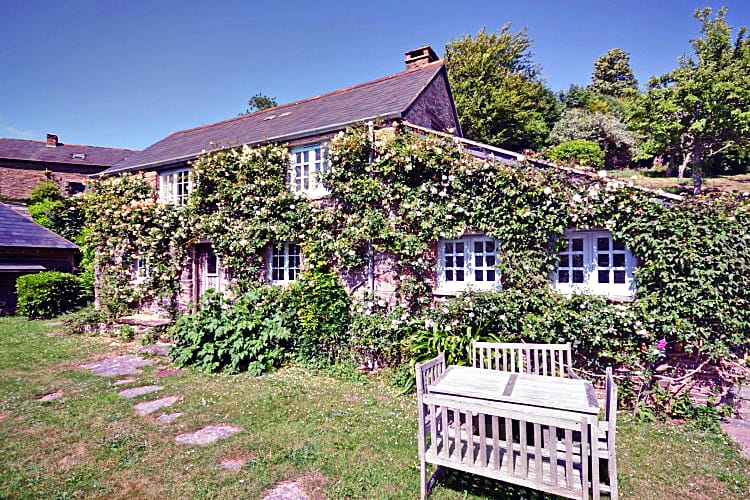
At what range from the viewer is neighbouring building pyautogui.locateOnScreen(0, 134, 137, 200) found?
32031mm

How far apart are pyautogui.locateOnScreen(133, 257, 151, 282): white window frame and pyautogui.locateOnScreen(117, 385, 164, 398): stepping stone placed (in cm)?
624

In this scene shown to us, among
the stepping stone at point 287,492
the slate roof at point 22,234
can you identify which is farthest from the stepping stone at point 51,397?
the slate roof at point 22,234

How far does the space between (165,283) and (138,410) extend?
6.70m

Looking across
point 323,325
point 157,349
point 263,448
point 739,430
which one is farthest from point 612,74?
point 263,448

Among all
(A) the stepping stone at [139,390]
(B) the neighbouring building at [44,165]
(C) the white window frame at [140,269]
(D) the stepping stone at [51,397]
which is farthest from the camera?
(B) the neighbouring building at [44,165]

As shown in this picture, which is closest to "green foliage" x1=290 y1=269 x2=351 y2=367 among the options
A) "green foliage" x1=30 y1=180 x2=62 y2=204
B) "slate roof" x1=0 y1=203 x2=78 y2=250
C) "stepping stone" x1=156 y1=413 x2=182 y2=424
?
"stepping stone" x1=156 y1=413 x2=182 y2=424

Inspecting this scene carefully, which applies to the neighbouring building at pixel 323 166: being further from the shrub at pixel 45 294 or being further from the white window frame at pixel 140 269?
the shrub at pixel 45 294

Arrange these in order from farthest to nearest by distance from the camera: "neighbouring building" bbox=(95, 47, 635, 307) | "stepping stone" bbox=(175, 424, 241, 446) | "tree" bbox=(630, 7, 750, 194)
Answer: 1. "tree" bbox=(630, 7, 750, 194)
2. "neighbouring building" bbox=(95, 47, 635, 307)
3. "stepping stone" bbox=(175, 424, 241, 446)

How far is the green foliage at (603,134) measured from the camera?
1149 inches

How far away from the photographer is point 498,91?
28.6 m

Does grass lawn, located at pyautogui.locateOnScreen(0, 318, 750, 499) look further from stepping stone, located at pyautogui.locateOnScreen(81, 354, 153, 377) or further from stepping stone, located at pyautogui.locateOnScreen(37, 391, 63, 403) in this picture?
stepping stone, located at pyautogui.locateOnScreen(81, 354, 153, 377)

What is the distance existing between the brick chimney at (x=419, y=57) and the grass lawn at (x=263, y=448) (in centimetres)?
1002

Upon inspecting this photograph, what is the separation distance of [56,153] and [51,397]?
128ft

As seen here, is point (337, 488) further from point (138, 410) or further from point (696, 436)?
point (696, 436)
